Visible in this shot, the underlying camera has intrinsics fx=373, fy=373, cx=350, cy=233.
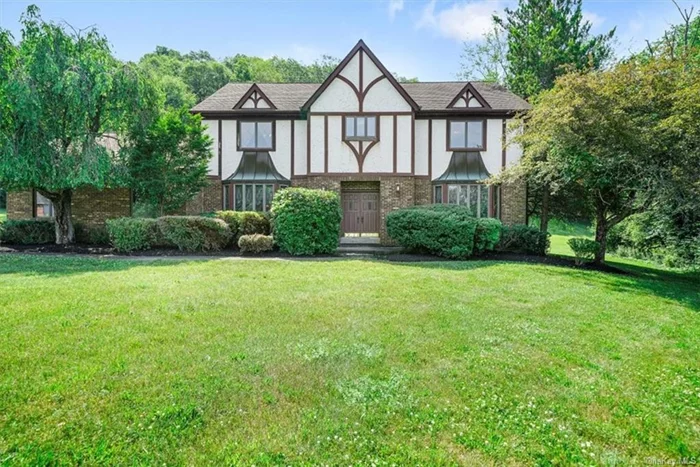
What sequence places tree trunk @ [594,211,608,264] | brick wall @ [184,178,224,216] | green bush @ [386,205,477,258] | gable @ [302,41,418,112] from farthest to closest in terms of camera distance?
brick wall @ [184,178,224,216], gable @ [302,41,418,112], tree trunk @ [594,211,608,264], green bush @ [386,205,477,258]

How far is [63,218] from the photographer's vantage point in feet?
45.3

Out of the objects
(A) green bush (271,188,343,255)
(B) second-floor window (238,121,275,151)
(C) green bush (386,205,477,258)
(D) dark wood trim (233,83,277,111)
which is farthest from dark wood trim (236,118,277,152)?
(C) green bush (386,205,477,258)

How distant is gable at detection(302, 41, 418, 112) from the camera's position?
50.7 feet

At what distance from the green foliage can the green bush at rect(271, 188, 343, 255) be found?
17415mm

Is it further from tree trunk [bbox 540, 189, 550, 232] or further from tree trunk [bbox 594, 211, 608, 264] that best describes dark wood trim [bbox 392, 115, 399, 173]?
tree trunk [bbox 594, 211, 608, 264]

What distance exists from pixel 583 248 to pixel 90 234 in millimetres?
17606


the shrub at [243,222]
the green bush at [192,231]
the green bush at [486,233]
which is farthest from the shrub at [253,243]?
the green bush at [486,233]

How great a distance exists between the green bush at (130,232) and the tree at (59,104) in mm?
1788

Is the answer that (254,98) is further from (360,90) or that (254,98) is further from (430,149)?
(430,149)

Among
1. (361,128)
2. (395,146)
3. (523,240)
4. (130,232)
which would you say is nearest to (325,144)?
(361,128)

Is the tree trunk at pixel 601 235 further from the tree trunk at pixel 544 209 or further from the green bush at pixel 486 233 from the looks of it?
the tree trunk at pixel 544 209

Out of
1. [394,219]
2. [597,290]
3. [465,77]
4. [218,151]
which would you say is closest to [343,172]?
[394,219]

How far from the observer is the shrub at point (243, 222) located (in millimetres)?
13164

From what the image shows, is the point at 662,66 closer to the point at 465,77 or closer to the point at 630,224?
the point at 630,224
